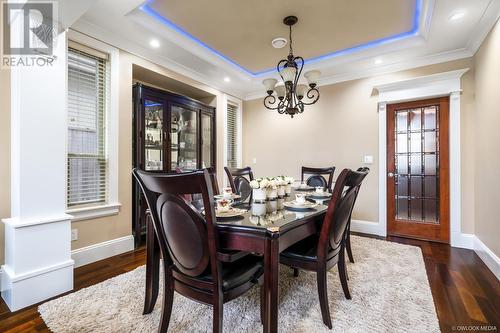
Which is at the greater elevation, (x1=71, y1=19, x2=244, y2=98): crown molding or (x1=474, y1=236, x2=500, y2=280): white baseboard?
(x1=71, y1=19, x2=244, y2=98): crown molding

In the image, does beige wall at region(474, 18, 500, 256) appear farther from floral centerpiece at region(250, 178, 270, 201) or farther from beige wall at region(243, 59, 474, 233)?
floral centerpiece at region(250, 178, 270, 201)

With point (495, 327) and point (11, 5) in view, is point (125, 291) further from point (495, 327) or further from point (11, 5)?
point (495, 327)

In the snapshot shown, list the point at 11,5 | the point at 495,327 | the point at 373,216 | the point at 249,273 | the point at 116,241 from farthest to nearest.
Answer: the point at 373,216 < the point at 116,241 < the point at 11,5 < the point at 495,327 < the point at 249,273

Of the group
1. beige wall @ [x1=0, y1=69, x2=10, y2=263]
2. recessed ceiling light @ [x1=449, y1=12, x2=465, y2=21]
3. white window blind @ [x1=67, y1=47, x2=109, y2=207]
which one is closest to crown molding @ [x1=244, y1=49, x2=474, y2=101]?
recessed ceiling light @ [x1=449, y1=12, x2=465, y2=21]

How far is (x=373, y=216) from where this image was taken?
3.66 metres

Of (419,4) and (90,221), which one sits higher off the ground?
(419,4)

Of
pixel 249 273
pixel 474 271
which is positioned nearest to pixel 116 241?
pixel 249 273

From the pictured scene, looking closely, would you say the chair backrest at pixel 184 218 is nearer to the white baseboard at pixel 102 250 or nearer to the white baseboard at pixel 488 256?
the white baseboard at pixel 102 250

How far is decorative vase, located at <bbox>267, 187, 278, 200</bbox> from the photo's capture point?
78.1 inches

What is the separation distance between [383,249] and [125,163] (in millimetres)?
3216

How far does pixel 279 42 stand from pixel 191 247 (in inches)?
106

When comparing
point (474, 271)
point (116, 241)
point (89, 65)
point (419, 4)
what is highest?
point (419, 4)

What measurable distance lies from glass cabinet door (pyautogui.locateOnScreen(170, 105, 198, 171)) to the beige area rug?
5.65 feet

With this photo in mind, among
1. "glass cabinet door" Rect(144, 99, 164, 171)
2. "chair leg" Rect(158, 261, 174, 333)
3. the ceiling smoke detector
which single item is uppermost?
the ceiling smoke detector
